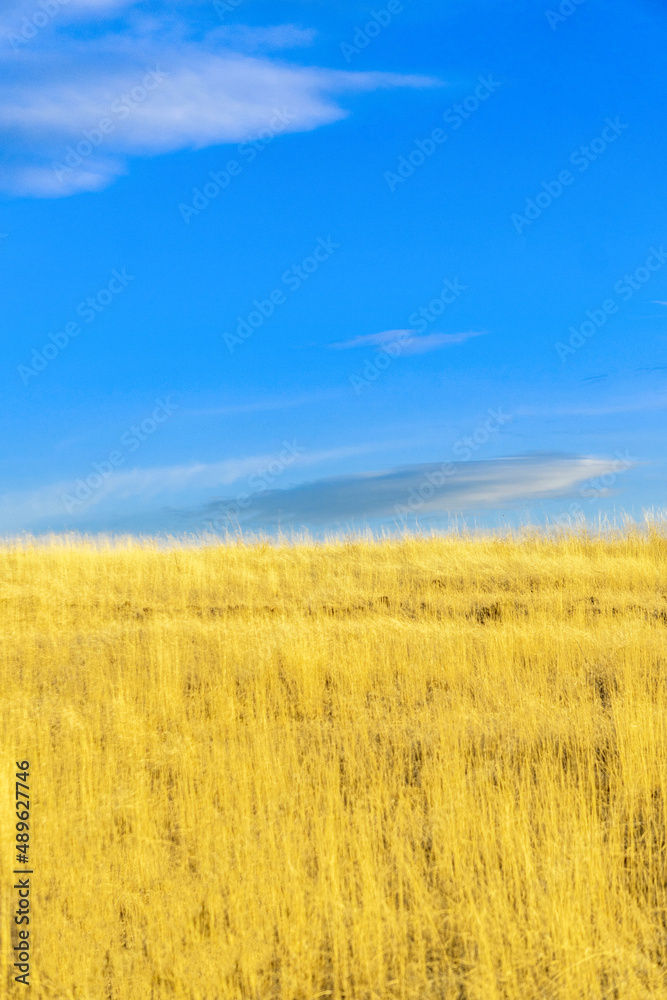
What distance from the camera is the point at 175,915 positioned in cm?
448

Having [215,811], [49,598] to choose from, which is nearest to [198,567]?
[49,598]

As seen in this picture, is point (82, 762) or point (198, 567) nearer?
point (82, 762)

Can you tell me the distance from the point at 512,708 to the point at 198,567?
10.8 meters

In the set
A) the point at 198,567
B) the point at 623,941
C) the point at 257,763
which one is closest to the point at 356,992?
the point at 623,941

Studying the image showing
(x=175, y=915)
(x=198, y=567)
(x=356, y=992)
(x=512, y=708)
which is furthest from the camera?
(x=198, y=567)

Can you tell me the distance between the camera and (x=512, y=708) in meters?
7.98

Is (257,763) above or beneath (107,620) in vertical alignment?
beneath

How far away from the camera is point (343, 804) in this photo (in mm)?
6012

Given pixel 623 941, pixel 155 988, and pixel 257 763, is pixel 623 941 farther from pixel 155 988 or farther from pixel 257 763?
pixel 257 763

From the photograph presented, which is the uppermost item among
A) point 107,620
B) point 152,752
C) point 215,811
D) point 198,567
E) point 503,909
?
point 198,567

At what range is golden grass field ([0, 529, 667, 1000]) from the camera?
4078 mm

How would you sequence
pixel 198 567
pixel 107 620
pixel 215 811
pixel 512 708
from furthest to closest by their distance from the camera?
pixel 198 567, pixel 107 620, pixel 512 708, pixel 215 811

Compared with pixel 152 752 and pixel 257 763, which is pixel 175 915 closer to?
pixel 257 763

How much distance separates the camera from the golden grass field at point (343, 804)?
408 centimetres
